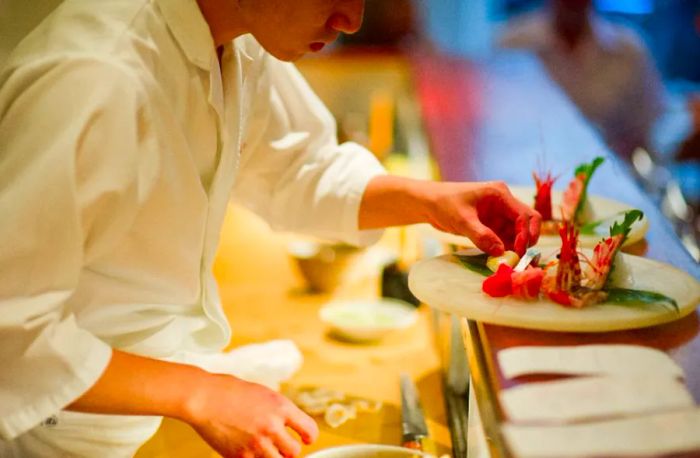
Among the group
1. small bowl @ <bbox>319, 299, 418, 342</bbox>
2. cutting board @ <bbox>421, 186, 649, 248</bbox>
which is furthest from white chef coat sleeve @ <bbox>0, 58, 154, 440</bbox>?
small bowl @ <bbox>319, 299, 418, 342</bbox>

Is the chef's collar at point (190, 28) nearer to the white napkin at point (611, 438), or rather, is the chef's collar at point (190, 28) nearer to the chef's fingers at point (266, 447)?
the chef's fingers at point (266, 447)

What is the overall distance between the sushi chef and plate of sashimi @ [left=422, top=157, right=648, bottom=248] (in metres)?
0.09

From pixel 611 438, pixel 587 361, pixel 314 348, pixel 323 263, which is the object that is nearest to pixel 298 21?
pixel 587 361

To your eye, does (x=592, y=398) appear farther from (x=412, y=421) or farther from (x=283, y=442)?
(x=412, y=421)

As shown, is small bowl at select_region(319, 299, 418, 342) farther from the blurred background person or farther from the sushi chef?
the blurred background person

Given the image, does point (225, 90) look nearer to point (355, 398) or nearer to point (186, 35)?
point (186, 35)

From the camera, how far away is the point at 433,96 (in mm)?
3562

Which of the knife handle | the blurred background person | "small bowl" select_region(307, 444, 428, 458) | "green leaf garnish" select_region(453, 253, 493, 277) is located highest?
"green leaf garnish" select_region(453, 253, 493, 277)

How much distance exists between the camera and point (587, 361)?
3.64 feet

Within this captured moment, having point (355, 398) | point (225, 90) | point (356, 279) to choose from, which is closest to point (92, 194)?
point (225, 90)

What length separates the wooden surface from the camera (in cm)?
172

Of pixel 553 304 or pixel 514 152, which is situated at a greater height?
pixel 553 304

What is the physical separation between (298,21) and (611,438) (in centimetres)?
85

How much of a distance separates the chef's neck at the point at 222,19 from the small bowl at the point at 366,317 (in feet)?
3.03
